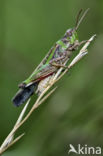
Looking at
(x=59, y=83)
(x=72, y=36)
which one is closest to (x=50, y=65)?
(x=72, y=36)

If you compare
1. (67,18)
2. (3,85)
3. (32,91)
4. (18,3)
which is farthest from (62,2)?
(32,91)

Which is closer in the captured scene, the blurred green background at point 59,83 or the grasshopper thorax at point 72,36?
the blurred green background at point 59,83

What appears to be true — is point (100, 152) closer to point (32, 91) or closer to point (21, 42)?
point (32, 91)
